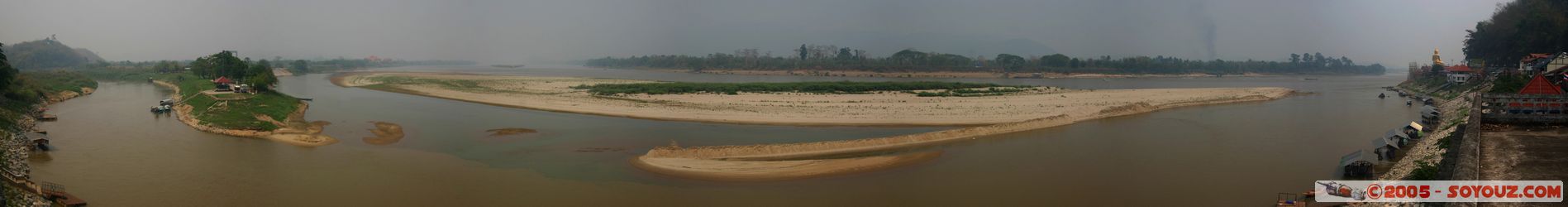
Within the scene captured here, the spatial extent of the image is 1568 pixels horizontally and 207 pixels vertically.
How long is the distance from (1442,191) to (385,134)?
22687 mm

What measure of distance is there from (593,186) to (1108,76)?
88.2 m

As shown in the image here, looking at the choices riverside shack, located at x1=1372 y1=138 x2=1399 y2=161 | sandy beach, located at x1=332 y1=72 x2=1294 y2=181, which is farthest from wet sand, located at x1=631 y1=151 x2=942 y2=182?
riverside shack, located at x1=1372 y1=138 x2=1399 y2=161

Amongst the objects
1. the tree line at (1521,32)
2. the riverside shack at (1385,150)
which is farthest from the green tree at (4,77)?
the tree line at (1521,32)

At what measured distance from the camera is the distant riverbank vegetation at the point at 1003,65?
3917 inches

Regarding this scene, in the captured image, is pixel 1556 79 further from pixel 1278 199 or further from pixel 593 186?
pixel 593 186

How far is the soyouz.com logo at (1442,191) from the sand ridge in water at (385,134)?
20156 millimetres

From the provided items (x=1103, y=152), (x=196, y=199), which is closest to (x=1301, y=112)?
(x=1103, y=152)

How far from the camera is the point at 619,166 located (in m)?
15.2

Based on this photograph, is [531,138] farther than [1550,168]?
Yes

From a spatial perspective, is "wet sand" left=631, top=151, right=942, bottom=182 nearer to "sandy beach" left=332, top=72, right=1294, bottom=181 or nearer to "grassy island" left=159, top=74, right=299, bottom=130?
"sandy beach" left=332, top=72, right=1294, bottom=181

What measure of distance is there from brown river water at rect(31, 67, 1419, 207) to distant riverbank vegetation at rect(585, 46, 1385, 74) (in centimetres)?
7468

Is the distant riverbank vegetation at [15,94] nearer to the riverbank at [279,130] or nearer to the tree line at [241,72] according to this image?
the riverbank at [279,130]

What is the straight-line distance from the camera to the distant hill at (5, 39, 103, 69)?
84.5 m

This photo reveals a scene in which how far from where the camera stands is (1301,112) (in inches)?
1229
